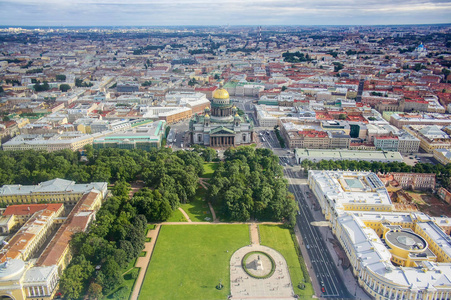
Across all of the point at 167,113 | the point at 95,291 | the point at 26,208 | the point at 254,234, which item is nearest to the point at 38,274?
the point at 95,291

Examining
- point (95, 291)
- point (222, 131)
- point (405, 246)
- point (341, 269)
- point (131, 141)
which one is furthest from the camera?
point (222, 131)

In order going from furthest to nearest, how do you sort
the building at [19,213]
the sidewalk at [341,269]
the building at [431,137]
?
the building at [431,137], the building at [19,213], the sidewalk at [341,269]

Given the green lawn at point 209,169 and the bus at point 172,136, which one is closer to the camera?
the green lawn at point 209,169

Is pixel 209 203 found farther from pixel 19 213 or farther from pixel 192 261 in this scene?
pixel 19 213

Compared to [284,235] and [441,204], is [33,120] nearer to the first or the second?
[284,235]

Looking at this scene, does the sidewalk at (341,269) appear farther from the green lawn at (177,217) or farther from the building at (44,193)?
the building at (44,193)

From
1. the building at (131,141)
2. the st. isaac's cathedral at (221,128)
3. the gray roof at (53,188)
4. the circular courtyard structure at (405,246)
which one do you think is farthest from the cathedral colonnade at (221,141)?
the circular courtyard structure at (405,246)

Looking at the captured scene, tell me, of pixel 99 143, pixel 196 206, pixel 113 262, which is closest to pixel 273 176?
pixel 196 206

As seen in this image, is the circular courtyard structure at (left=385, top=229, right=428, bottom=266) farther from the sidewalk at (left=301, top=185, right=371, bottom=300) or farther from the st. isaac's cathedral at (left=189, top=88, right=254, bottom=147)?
the st. isaac's cathedral at (left=189, top=88, right=254, bottom=147)
